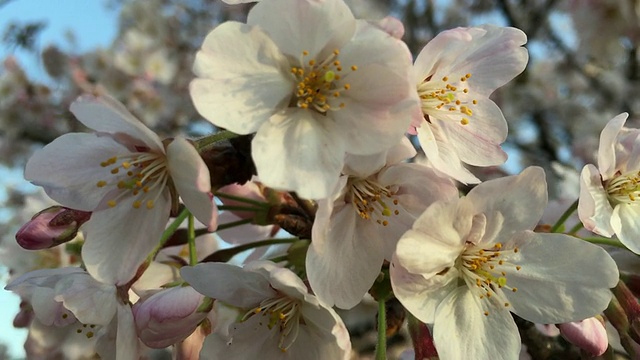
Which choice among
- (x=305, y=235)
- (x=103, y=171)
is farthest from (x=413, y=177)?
(x=103, y=171)

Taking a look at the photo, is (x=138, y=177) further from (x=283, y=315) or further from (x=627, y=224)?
(x=627, y=224)

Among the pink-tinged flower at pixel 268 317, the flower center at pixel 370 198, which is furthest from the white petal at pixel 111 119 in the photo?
the flower center at pixel 370 198

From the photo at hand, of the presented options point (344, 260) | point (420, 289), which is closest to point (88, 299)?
point (344, 260)

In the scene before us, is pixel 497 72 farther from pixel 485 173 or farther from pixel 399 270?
pixel 485 173

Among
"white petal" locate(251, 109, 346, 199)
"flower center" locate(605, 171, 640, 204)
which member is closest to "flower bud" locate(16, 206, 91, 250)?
"white petal" locate(251, 109, 346, 199)

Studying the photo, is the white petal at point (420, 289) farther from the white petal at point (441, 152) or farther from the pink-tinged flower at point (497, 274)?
the white petal at point (441, 152)

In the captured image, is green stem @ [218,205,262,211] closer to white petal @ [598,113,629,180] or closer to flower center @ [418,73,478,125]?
flower center @ [418,73,478,125]
